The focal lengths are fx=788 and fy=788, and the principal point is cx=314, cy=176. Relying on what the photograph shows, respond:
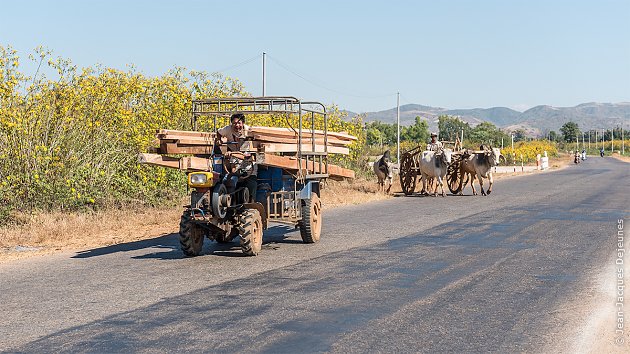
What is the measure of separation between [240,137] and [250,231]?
1839 millimetres

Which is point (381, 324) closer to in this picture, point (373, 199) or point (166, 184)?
point (166, 184)

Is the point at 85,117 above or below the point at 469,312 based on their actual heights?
above

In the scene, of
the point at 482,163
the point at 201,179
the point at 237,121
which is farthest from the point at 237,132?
the point at 482,163

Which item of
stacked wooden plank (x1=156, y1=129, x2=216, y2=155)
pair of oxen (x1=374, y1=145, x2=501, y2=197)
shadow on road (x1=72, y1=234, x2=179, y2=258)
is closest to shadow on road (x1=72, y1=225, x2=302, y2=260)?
shadow on road (x1=72, y1=234, x2=179, y2=258)

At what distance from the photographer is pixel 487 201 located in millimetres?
26047

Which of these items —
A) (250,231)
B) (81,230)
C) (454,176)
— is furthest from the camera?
(454,176)

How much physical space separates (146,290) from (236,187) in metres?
3.76

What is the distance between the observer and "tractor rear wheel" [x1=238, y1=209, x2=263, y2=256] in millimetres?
12766

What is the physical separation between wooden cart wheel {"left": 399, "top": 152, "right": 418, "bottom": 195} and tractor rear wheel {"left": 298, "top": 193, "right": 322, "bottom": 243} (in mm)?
15360

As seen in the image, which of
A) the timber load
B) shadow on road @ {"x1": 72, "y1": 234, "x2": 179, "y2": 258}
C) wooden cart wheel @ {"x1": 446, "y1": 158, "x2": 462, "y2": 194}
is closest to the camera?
the timber load

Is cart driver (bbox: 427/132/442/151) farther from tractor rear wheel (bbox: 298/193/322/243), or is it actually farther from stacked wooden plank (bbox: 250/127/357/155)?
tractor rear wheel (bbox: 298/193/322/243)

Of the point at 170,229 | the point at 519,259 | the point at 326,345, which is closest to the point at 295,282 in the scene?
the point at 326,345

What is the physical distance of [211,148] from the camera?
46.8 feet

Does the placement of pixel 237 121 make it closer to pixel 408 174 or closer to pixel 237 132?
pixel 237 132
